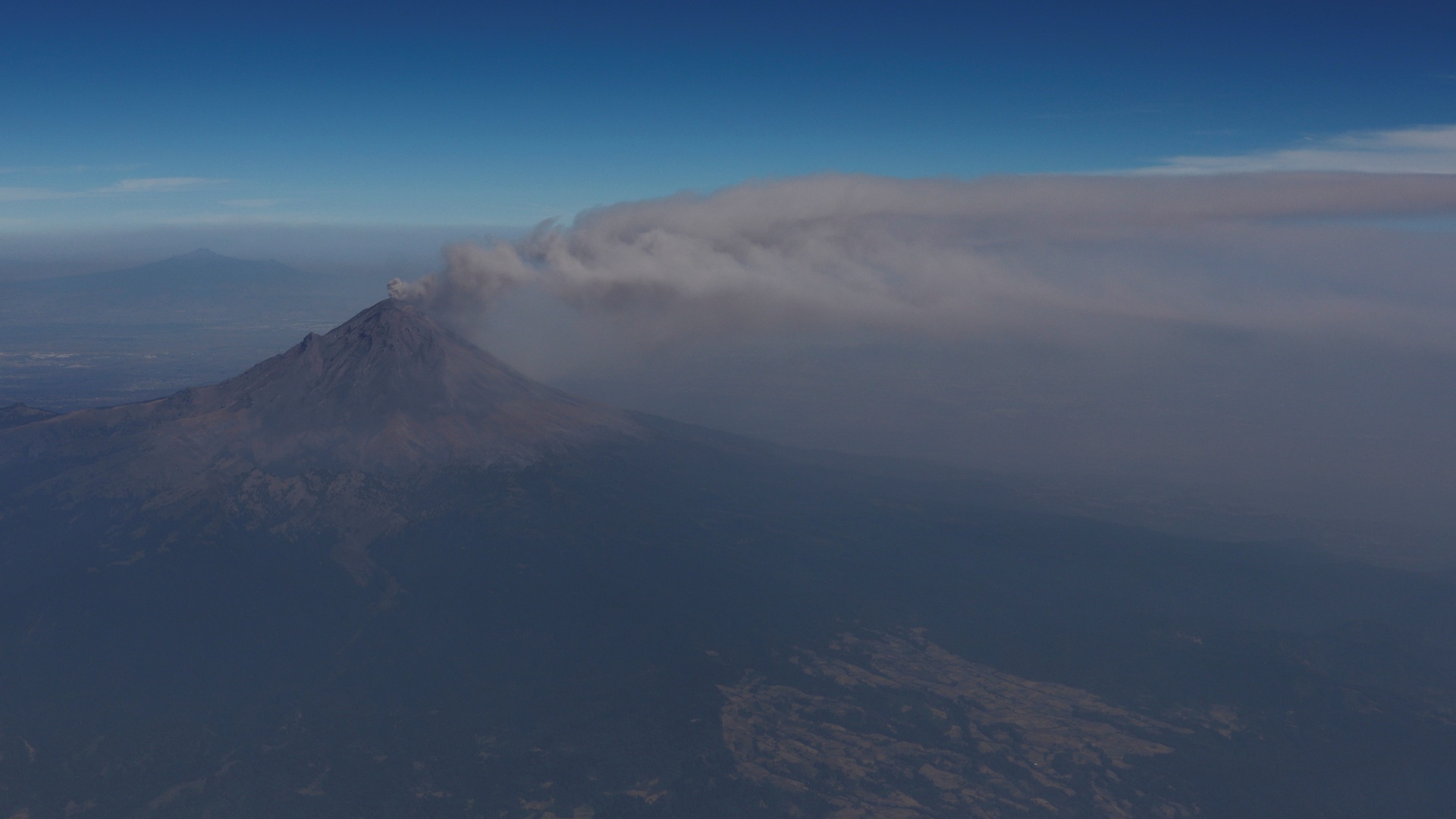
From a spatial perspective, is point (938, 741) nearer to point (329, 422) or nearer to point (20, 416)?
point (329, 422)

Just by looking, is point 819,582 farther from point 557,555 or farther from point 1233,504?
point 1233,504

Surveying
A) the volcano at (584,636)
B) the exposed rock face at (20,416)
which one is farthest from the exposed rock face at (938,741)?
the exposed rock face at (20,416)

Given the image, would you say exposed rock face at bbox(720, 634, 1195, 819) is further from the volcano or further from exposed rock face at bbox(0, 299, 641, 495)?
exposed rock face at bbox(0, 299, 641, 495)

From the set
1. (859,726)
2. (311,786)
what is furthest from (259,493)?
(859,726)

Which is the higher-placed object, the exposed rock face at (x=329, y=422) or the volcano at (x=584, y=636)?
the exposed rock face at (x=329, y=422)

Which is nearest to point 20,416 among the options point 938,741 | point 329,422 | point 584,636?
point 329,422

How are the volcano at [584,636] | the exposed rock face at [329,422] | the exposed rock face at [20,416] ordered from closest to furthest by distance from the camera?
the volcano at [584,636] < the exposed rock face at [329,422] < the exposed rock face at [20,416]

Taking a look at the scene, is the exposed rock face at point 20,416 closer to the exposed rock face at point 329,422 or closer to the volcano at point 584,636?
the volcano at point 584,636
